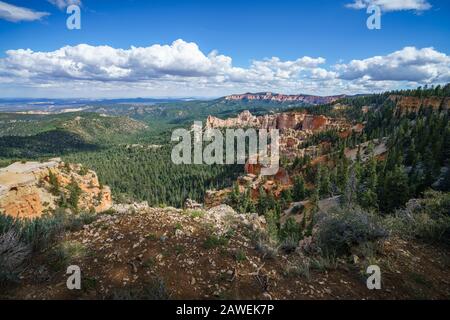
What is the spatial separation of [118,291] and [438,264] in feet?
27.9

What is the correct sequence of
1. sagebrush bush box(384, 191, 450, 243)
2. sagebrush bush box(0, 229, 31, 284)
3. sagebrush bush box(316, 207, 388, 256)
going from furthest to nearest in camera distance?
sagebrush bush box(384, 191, 450, 243) < sagebrush bush box(316, 207, 388, 256) < sagebrush bush box(0, 229, 31, 284)

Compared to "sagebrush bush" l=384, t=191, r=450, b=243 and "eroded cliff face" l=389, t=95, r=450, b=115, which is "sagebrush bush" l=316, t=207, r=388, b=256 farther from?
"eroded cliff face" l=389, t=95, r=450, b=115

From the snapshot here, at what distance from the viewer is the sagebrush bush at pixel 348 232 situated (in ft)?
25.0

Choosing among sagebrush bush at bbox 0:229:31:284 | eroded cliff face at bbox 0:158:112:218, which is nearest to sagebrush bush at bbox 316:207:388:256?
sagebrush bush at bbox 0:229:31:284

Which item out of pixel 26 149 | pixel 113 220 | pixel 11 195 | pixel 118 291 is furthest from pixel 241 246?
pixel 26 149

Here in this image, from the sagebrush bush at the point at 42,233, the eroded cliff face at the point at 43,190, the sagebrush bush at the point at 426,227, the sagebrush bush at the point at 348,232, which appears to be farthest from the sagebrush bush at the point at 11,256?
the eroded cliff face at the point at 43,190

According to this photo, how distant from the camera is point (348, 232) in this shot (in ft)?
25.4

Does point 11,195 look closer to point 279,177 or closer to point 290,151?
point 279,177

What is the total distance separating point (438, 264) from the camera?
280 inches

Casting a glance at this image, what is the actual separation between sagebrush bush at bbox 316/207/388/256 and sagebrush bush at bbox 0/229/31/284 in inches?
317

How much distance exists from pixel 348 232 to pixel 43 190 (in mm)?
43967

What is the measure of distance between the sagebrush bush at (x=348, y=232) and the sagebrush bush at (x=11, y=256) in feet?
26.4

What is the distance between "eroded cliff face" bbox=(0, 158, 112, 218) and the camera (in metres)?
32.7

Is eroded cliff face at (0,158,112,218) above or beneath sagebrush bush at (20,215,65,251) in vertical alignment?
beneath
